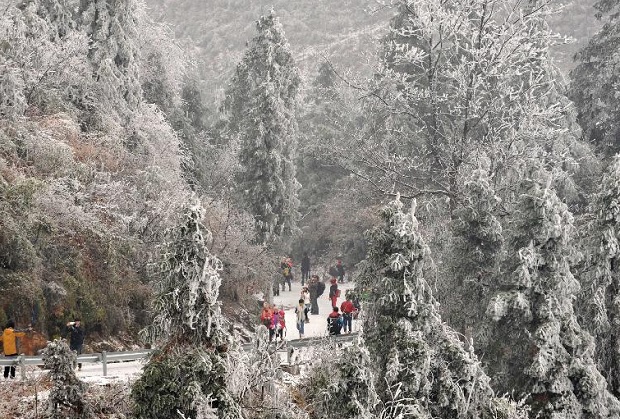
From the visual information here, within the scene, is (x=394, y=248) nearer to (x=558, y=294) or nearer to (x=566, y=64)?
(x=558, y=294)

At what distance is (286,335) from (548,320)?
11.0 m

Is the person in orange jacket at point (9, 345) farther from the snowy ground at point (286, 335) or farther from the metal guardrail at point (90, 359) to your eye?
the snowy ground at point (286, 335)

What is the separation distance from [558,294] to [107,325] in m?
12.4

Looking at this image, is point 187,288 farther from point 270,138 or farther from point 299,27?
point 299,27

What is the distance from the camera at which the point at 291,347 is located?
18281 mm

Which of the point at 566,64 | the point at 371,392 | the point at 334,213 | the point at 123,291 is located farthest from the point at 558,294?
the point at 566,64

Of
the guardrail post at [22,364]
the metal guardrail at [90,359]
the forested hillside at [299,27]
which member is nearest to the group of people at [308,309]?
the metal guardrail at [90,359]

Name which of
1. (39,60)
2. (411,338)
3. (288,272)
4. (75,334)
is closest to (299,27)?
(288,272)

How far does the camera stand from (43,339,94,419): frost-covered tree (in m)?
11.5

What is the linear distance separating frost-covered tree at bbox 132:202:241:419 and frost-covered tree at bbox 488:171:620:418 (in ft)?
24.1

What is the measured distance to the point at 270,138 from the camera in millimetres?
33500

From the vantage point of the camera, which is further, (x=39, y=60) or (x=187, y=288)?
(x=39, y=60)

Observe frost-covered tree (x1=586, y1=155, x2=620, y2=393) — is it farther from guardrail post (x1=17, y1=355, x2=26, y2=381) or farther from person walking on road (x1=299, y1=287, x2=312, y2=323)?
guardrail post (x1=17, y1=355, x2=26, y2=381)

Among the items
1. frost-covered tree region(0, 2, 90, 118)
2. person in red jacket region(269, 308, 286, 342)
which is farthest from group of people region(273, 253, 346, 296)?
frost-covered tree region(0, 2, 90, 118)
